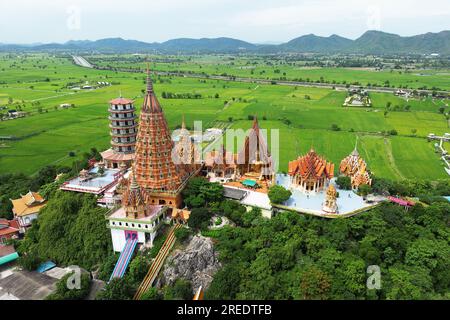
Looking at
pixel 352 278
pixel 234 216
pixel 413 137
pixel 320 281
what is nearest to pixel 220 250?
pixel 234 216

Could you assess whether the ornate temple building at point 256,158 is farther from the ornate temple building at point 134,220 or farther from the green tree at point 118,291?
the green tree at point 118,291

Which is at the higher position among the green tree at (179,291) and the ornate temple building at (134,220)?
the ornate temple building at (134,220)

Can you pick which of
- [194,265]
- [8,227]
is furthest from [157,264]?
[8,227]

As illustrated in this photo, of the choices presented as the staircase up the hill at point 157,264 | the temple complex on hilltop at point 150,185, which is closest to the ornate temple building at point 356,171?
the temple complex on hilltop at point 150,185

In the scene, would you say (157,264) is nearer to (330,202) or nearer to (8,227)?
(330,202)

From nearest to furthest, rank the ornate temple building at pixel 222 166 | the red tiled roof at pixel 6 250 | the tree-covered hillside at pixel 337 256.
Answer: the tree-covered hillside at pixel 337 256 < the red tiled roof at pixel 6 250 < the ornate temple building at pixel 222 166
